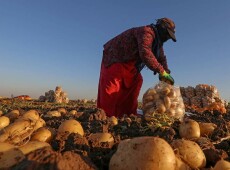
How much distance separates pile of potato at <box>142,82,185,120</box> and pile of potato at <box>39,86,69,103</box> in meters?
13.2

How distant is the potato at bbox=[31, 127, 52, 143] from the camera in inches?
119

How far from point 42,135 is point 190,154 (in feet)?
4.89

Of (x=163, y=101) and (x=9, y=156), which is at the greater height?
(x=163, y=101)

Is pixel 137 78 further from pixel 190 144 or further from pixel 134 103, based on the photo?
pixel 190 144

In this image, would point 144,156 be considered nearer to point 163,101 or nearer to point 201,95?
point 163,101

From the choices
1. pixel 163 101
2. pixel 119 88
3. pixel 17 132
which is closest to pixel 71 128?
pixel 17 132

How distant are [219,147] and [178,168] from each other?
1.15m

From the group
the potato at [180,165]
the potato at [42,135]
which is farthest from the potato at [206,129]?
the potato at [42,135]

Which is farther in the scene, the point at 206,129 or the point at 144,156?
the point at 206,129

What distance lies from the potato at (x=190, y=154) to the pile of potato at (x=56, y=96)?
16.4 metres

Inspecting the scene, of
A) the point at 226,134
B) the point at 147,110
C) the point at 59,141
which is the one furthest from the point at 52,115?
the point at 226,134

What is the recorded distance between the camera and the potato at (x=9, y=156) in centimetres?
203

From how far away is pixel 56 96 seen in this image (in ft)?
61.3

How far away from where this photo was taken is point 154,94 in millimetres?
5945
